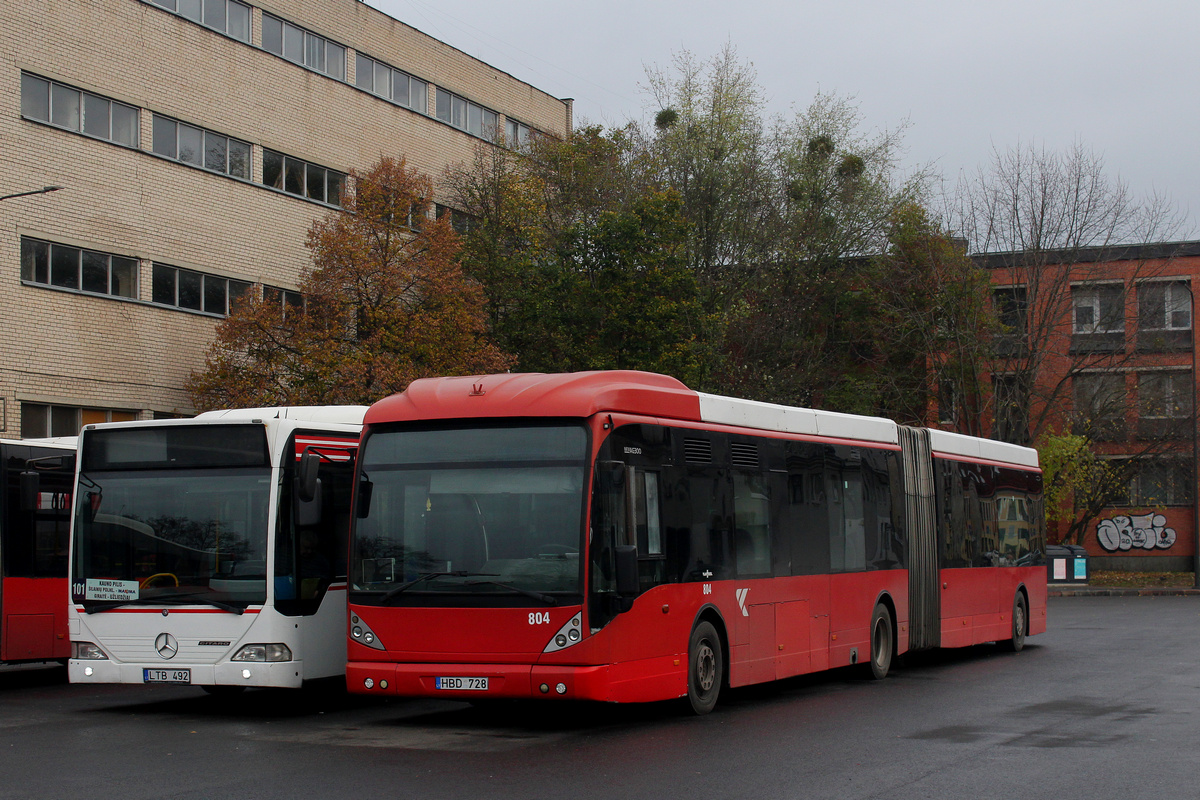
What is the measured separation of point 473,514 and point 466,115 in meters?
35.6

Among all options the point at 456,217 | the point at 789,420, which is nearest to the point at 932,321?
the point at 456,217

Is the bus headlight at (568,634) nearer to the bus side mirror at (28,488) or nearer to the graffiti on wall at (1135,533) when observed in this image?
the bus side mirror at (28,488)

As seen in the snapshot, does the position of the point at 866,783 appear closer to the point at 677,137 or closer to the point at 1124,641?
the point at 1124,641

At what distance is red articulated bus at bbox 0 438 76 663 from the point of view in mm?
15727

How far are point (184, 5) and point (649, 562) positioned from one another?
89.9ft

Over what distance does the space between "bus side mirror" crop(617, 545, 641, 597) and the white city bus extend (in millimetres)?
3103

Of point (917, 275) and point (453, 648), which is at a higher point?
point (917, 275)

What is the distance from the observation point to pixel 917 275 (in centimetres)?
4403

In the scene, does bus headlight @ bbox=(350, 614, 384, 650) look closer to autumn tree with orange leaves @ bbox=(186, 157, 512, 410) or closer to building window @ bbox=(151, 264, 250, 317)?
autumn tree with orange leaves @ bbox=(186, 157, 512, 410)

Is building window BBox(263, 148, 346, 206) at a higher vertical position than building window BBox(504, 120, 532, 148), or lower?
lower

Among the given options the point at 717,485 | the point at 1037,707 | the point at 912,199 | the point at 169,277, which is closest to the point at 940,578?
the point at 1037,707

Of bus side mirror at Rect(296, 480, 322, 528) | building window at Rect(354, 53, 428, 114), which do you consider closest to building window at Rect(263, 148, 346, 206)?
building window at Rect(354, 53, 428, 114)

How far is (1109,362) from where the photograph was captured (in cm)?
4562

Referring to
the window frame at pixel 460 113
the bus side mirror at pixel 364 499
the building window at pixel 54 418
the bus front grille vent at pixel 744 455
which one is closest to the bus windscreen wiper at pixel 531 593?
the bus side mirror at pixel 364 499
